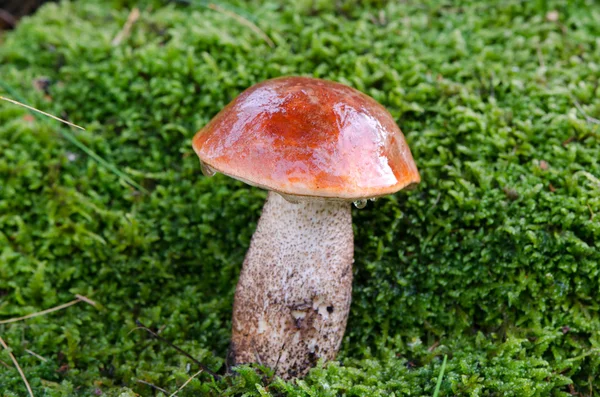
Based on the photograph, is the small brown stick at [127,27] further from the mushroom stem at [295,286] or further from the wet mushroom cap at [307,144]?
the mushroom stem at [295,286]

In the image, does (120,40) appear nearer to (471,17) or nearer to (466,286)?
(471,17)

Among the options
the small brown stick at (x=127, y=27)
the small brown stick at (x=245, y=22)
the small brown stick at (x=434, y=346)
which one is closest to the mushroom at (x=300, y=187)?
the small brown stick at (x=434, y=346)

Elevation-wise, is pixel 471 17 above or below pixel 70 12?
above

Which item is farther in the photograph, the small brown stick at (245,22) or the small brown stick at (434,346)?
the small brown stick at (245,22)

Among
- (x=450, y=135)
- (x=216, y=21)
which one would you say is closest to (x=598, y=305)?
(x=450, y=135)

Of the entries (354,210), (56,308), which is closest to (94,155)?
(56,308)

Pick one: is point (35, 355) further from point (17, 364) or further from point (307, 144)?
point (307, 144)
